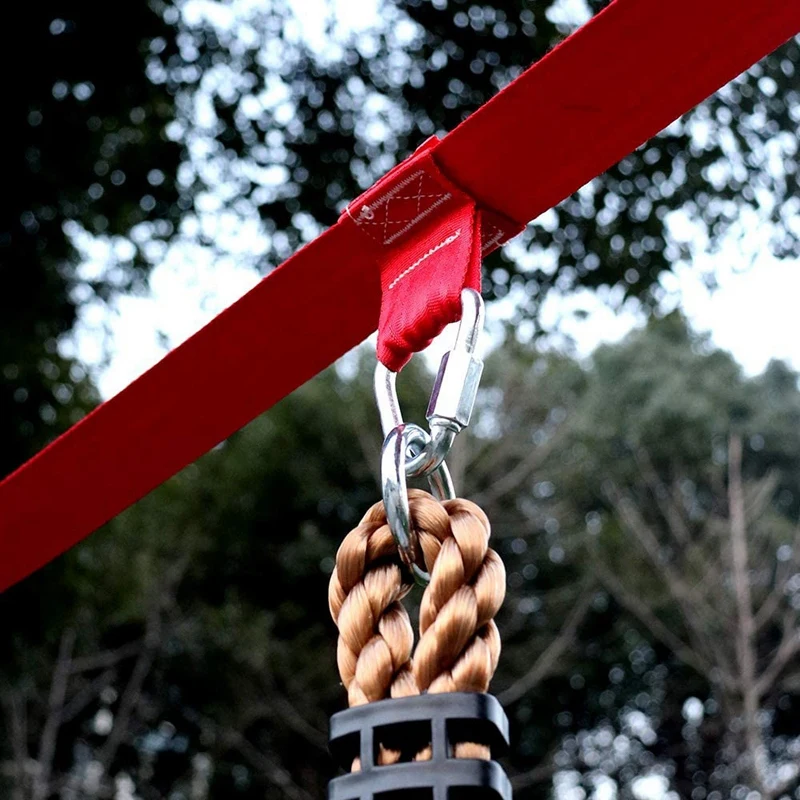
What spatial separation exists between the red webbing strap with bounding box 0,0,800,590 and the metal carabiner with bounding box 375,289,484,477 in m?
0.03

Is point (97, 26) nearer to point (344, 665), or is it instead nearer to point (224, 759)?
point (344, 665)

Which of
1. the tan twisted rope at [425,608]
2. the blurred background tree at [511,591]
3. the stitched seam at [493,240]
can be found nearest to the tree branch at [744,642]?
the blurred background tree at [511,591]

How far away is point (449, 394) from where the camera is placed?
40 cm

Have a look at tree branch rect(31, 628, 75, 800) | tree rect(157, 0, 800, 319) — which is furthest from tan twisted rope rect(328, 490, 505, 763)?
tree branch rect(31, 628, 75, 800)

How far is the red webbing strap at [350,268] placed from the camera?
449mm

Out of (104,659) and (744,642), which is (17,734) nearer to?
(104,659)

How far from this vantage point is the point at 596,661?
8.56 m

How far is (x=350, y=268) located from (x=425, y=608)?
23 cm

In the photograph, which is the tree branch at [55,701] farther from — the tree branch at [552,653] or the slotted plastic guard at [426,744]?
the slotted plastic guard at [426,744]

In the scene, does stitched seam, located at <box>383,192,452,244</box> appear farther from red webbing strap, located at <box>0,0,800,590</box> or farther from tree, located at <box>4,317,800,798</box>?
tree, located at <box>4,317,800,798</box>

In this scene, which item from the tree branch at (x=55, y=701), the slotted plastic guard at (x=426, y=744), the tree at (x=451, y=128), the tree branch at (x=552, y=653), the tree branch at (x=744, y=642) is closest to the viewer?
the slotted plastic guard at (x=426, y=744)

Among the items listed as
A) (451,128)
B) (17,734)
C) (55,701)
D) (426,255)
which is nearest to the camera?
(426,255)

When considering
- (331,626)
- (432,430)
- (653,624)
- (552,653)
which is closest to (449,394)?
(432,430)

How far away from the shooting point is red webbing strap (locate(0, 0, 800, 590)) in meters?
0.45
